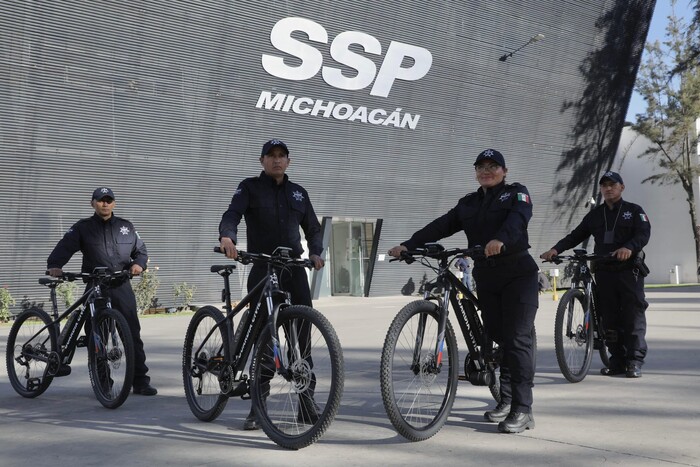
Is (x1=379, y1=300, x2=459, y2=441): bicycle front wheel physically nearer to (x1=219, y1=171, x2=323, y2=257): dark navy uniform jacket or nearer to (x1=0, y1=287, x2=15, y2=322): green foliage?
(x1=219, y1=171, x2=323, y2=257): dark navy uniform jacket

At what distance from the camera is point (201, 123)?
76.5ft

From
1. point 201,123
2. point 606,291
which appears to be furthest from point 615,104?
point 606,291

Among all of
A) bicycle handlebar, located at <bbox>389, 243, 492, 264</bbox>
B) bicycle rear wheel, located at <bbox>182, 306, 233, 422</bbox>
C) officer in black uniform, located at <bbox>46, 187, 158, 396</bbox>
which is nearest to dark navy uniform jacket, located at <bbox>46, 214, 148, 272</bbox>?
officer in black uniform, located at <bbox>46, 187, 158, 396</bbox>

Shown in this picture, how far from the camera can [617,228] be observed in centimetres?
800

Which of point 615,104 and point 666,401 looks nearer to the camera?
point 666,401

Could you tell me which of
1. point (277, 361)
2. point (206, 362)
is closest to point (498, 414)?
point (277, 361)

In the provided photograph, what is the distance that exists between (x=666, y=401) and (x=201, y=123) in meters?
18.6

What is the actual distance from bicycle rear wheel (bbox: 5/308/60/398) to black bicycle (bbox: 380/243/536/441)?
11.4 ft

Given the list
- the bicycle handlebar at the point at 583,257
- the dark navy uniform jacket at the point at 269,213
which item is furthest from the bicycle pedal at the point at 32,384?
the bicycle handlebar at the point at 583,257

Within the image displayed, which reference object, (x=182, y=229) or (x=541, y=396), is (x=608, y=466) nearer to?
(x=541, y=396)

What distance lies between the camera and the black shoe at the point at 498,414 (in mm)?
5703

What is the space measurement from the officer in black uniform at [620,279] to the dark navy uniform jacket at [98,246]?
13.0ft

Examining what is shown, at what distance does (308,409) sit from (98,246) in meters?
3.33

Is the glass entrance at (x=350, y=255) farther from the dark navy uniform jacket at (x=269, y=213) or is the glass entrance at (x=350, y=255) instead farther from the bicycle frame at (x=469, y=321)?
the bicycle frame at (x=469, y=321)
